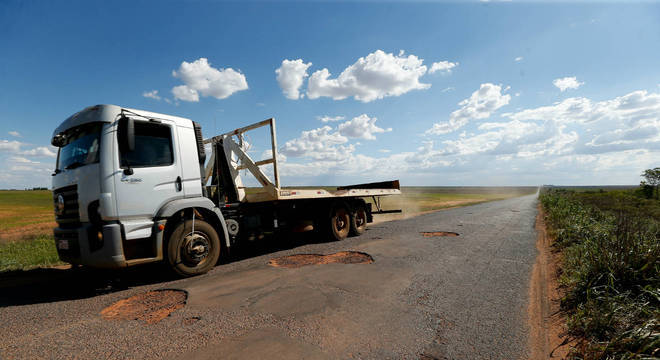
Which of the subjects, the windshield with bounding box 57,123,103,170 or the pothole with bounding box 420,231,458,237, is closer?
the windshield with bounding box 57,123,103,170

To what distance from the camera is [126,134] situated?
4.27 metres

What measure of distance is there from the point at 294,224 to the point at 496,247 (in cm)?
515

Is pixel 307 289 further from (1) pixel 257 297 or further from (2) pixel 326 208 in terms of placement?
(2) pixel 326 208

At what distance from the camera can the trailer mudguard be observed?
4664 millimetres

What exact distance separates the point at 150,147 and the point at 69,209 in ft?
5.18

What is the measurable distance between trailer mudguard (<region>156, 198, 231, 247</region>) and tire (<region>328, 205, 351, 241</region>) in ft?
11.1

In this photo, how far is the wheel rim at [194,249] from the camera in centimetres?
485

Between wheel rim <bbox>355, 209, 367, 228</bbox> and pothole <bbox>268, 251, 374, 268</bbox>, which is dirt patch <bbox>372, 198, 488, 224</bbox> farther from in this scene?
pothole <bbox>268, 251, 374, 268</bbox>

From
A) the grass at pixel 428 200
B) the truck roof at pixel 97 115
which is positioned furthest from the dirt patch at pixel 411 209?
the truck roof at pixel 97 115

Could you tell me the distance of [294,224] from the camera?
7.38 metres

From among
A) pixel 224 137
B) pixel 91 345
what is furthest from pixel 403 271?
pixel 224 137

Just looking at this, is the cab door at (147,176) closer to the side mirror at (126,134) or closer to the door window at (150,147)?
the door window at (150,147)

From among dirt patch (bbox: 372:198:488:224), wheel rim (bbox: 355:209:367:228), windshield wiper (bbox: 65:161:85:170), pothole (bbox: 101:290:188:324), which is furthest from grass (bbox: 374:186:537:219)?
windshield wiper (bbox: 65:161:85:170)

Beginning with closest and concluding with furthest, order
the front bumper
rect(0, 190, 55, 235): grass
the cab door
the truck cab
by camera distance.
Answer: the front bumper < the truck cab < the cab door < rect(0, 190, 55, 235): grass
